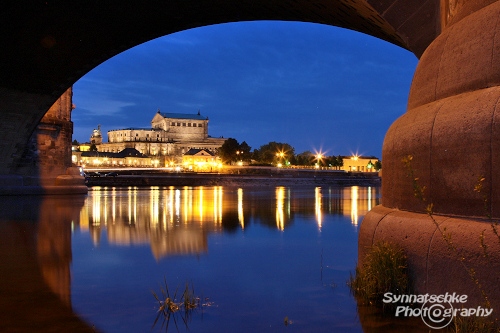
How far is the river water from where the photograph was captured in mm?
4613

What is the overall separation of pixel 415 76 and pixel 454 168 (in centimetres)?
179

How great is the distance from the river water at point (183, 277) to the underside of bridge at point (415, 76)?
1.10 meters

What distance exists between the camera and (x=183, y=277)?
645cm

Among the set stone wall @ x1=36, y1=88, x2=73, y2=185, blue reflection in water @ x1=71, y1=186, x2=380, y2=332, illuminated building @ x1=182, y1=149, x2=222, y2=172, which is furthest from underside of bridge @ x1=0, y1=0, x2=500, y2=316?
illuminated building @ x1=182, y1=149, x2=222, y2=172

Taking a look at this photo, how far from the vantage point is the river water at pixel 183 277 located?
4613mm

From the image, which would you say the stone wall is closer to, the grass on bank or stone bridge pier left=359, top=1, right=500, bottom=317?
stone bridge pier left=359, top=1, right=500, bottom=317

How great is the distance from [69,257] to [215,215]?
26.6ft

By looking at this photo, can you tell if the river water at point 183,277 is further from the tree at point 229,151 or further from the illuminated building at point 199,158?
the illuminated building at point 199,158

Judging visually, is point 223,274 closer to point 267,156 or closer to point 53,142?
point 53,142

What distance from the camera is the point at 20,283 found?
6.22 metres

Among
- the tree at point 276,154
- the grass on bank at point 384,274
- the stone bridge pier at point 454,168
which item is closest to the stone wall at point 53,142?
the stone bridge pier at point 454,168

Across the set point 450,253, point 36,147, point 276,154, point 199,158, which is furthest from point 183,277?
point 199,158

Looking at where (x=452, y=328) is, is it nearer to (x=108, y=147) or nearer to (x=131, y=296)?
(x=131, y=296)

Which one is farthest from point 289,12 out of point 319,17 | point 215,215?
point 215,215
